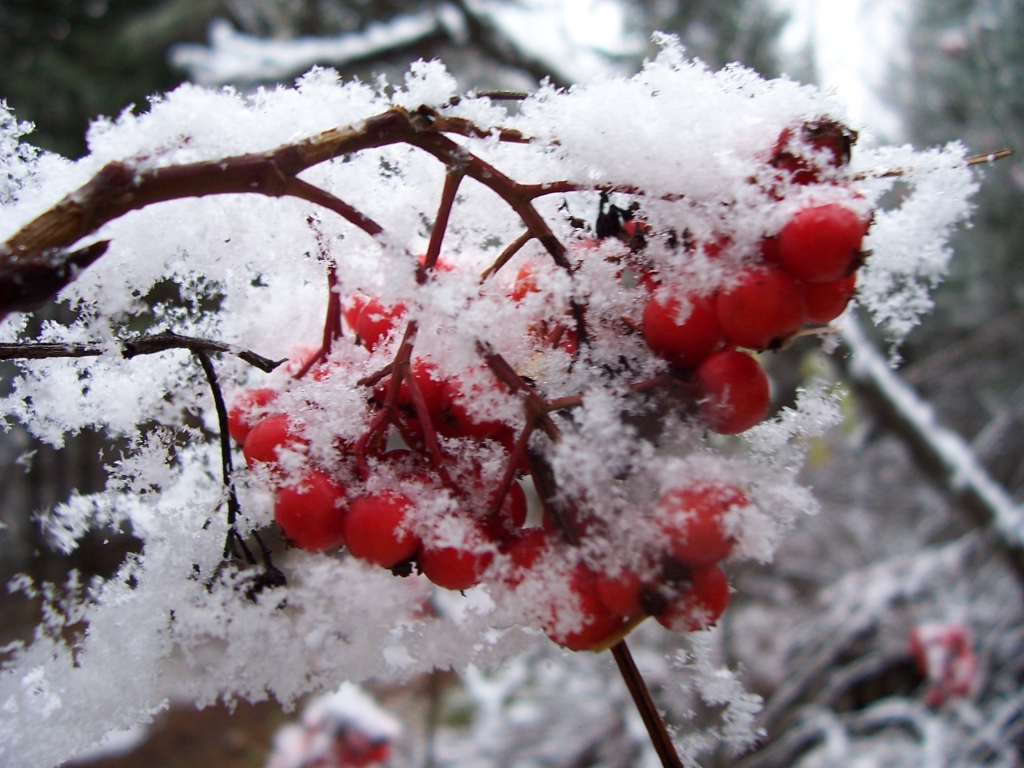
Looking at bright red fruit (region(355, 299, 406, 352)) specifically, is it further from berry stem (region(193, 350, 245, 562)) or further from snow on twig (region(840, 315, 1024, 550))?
snow on twig (region(840, 315, 1024, 550))

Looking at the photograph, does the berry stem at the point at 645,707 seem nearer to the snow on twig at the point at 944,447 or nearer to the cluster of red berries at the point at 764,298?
the cluster of red berries at the point at 764,298

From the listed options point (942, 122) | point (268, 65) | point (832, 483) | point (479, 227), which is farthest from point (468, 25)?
point (942, 122)

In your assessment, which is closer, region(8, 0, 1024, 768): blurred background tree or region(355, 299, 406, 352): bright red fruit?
region(355, 299, 406, 352): bright red fruit

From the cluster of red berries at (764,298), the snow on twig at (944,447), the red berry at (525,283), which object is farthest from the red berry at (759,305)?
the snow on twig at (944,447)

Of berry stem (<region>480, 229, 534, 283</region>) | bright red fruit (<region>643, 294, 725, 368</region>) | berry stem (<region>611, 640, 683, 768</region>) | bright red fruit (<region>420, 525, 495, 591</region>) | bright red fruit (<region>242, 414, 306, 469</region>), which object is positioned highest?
berry stem (<region>480, 229, 534, 283</region>)

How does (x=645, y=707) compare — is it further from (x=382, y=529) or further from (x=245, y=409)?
(x=245, y=409)

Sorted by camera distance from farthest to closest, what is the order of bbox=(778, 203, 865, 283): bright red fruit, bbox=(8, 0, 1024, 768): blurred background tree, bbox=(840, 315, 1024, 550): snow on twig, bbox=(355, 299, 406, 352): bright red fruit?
bbox=(8, 0, 1024, 768): blurred background tree → bbox=(840, 315, 1024, 550): snow on twig → bbox=(355, 299, 406, 352): bright red fruit → bbox=(778, 203, 865, 283): bright red fruit

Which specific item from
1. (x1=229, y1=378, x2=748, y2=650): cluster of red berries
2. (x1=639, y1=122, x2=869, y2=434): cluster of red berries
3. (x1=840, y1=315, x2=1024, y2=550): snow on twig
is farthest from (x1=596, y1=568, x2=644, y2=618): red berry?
(x1=840, y1=315, x2=1024, y2=550): snow on twig
